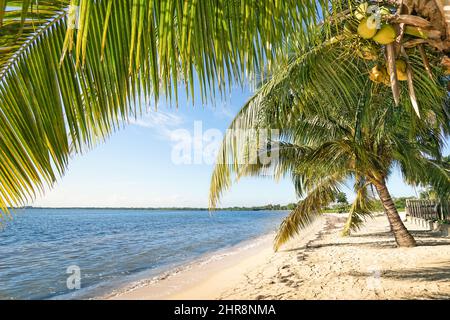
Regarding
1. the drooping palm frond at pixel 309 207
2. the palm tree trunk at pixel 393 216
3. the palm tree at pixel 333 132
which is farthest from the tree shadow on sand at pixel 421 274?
the drooping palm frond at pixel 309 207

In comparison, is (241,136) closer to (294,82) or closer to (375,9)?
(294,82)

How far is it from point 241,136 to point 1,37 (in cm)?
241

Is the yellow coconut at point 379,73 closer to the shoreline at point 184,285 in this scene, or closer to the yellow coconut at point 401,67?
the yellow coconut at point 401,67

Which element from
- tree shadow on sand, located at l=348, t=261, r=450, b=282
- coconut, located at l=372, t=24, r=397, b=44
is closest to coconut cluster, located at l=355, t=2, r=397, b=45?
coconut, located at l=372, t=24, r=397, b=44

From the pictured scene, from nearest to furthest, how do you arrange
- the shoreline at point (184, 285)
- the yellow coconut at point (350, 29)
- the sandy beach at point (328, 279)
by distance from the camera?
1. the yellow coconut at point (350, 29)
2. the sandy beach at point (328, 279)
3. the shoreline at point (184, 285)

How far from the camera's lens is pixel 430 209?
560 inches

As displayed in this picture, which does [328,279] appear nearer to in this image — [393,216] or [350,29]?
[393,216]

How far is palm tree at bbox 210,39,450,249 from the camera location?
2.52 meters

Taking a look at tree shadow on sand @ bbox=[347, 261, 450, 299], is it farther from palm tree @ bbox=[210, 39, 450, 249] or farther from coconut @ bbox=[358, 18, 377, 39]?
coconut @ bbox=[358, 18, 377, 39]

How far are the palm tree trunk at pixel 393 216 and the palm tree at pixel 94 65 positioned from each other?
7521 millimetres

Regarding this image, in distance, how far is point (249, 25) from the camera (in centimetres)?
112

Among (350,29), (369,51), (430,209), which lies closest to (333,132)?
(350,29)

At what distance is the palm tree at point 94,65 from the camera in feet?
3.11

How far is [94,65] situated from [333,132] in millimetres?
6667
